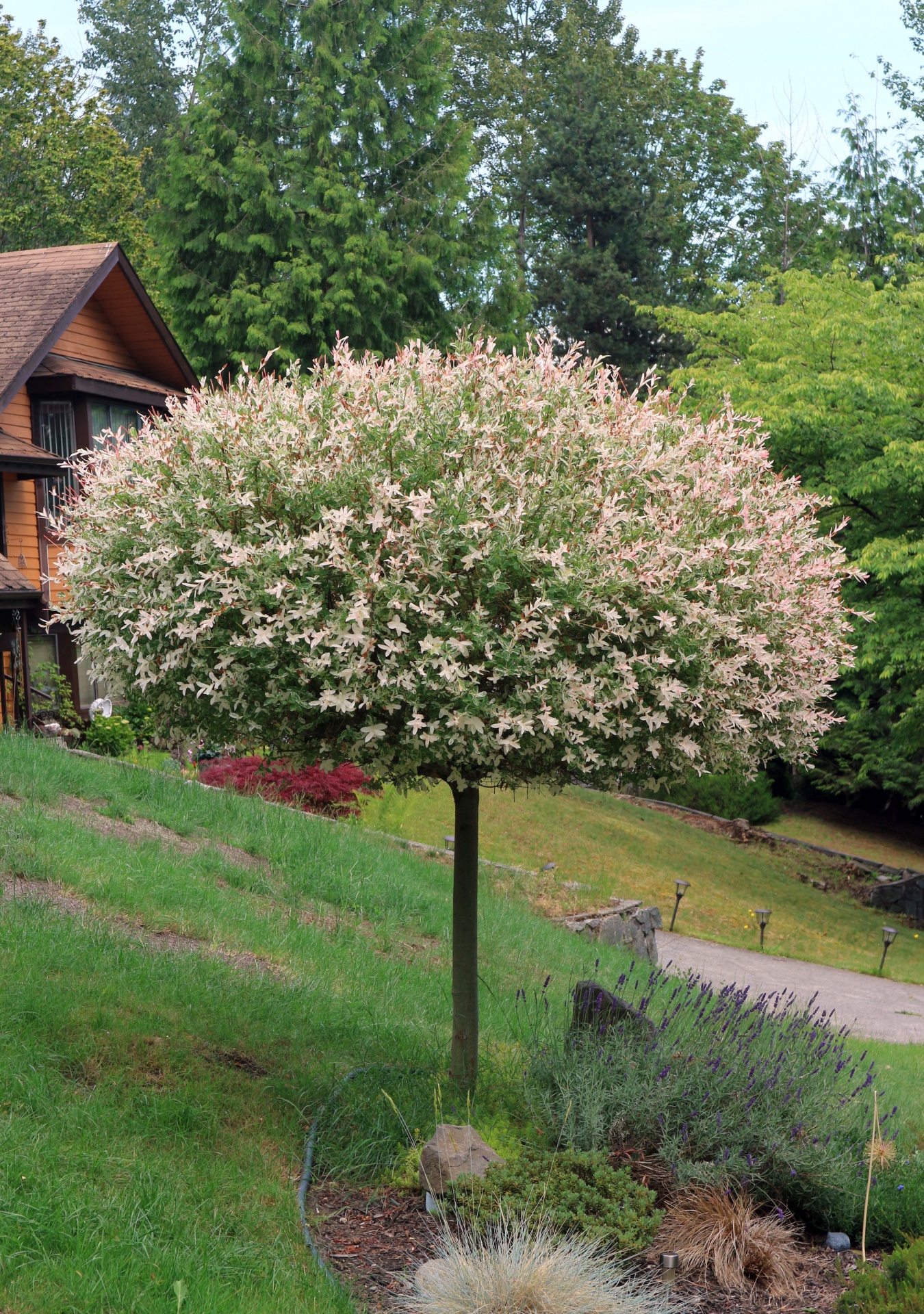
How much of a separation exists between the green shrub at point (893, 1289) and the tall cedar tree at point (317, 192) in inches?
891

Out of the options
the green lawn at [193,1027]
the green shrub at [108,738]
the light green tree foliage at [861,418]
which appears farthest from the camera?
the light green tree foliage at [861,418]

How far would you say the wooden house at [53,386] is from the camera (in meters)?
17.7

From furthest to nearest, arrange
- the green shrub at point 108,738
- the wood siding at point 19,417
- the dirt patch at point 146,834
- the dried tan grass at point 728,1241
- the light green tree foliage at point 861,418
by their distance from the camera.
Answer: the wood siding at point 19,417, the light green tree foliage at point 861,418, the green shrub at point 108,738, the dirt patch at point 146,834, the dried tan grass at point 728,1241

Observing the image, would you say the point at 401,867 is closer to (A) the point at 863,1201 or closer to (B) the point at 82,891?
(B) the point at 82,891

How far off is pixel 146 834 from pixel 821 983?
347 inches

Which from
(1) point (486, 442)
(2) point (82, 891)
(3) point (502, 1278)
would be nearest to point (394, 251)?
(2) point (82, 891)

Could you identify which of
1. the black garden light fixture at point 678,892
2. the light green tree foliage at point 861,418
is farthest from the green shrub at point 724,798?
the black garden light fixture at point 678,892

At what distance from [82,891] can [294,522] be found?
4.17 m

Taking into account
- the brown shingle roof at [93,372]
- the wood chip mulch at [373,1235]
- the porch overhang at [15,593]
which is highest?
the brown shingle roof at [93,372]

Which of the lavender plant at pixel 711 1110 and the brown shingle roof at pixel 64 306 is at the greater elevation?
the brown shingle roof at pixel 64 306

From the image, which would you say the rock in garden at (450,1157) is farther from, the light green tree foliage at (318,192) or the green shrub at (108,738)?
the light green tree foliage at (318,192)

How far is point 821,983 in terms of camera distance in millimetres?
14602

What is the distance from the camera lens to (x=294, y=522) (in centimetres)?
488

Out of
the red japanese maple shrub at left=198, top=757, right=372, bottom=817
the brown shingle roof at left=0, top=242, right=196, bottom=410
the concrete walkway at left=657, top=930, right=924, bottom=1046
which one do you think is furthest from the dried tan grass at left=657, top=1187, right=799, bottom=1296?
the brown shingle roof at left=0, top=242, right=196, bottom=410
